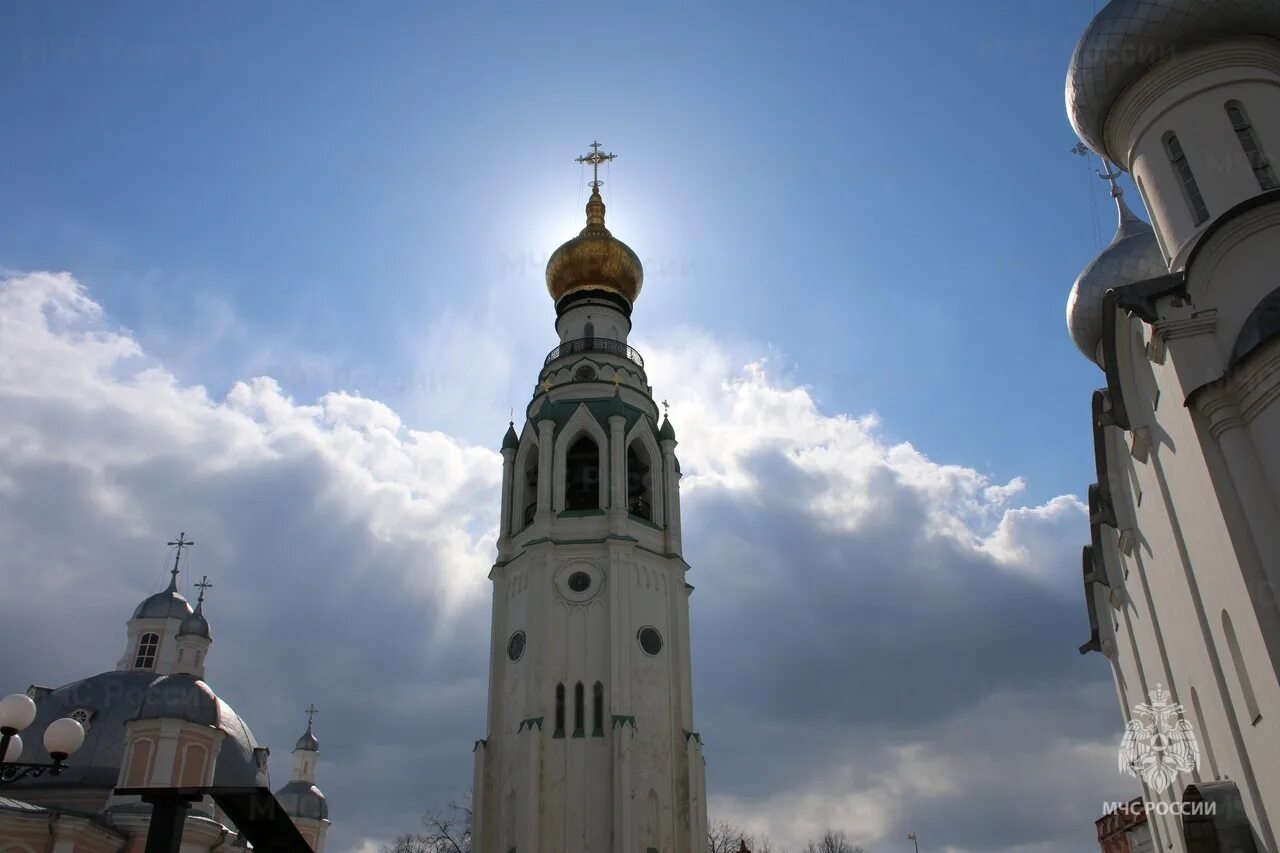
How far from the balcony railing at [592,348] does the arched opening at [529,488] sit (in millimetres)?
3430

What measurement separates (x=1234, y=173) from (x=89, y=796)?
2915 centimetres

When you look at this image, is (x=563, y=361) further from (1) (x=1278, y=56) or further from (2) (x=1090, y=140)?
(1) (x=1278, y=56)

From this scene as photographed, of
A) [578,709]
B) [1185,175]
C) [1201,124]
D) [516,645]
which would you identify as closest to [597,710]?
[578,709]

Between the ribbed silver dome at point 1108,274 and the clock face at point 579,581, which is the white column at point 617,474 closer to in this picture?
the clock face at point 579,581

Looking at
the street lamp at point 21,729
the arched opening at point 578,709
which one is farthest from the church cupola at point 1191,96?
the street lamp at point 21,729

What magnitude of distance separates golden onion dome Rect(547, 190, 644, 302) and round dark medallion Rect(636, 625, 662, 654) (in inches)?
441

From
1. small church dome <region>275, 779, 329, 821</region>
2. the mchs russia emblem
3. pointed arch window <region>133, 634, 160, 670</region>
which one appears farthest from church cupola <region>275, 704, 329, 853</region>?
the mchs russia emblem

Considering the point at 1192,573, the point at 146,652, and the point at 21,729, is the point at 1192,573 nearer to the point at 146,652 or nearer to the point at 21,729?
the point at 21,729

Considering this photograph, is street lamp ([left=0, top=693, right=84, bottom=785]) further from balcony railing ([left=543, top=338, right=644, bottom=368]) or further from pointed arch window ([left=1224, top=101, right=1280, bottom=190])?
balcony railing ([left=543, top=338, right=644, bottom=368])

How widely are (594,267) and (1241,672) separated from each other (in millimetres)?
22305

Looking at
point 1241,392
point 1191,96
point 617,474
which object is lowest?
point 1241,392

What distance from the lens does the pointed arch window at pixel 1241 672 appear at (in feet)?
37.8

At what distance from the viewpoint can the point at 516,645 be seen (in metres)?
24.8

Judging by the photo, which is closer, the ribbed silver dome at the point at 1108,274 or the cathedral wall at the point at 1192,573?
the cathedral wall at the point at 1192,573
